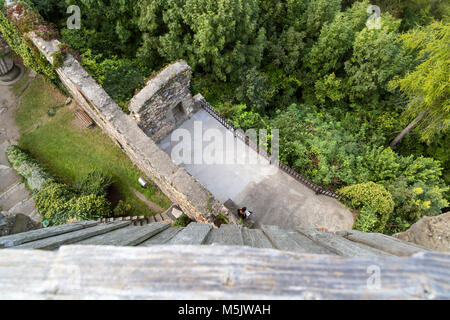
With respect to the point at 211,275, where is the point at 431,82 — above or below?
below

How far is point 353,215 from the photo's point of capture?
25.2ft

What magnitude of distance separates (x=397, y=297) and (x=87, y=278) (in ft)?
5.11

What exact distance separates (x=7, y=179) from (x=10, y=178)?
104 mm

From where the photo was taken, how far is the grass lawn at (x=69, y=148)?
881 centimetres

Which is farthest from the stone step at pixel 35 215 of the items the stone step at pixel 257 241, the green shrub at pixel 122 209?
the stone step at pixel 257 241

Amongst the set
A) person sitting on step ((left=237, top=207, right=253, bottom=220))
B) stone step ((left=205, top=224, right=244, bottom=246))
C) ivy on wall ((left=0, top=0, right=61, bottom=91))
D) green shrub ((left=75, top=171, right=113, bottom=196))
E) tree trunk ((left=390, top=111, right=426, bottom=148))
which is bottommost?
tree trunk ((left=390, top=111, right=426, bottom=148))

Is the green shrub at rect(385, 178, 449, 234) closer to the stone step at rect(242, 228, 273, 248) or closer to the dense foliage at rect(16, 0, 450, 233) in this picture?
the dense foliage at rect(16, 0, 450, 233)

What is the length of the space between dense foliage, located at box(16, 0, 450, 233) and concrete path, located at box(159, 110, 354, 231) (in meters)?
0.73

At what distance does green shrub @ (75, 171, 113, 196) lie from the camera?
326 inches

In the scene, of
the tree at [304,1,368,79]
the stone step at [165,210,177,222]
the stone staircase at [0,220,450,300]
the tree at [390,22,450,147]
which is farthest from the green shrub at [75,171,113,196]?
the tree at [390,22,450,147]

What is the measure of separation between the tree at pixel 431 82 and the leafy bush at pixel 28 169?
13.5m

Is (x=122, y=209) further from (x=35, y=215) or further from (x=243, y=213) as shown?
(x=243, y=213)

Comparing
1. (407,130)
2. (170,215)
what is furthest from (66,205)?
(407,130)

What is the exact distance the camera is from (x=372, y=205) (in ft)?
23.3
